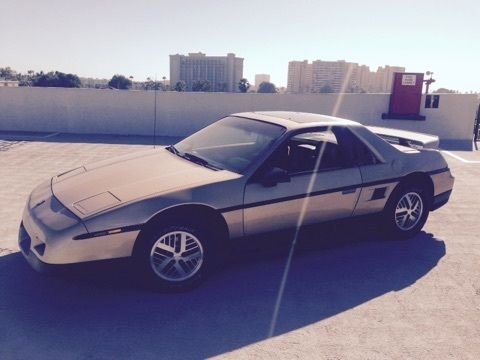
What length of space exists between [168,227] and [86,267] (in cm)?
71

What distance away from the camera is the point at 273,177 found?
12.6ft

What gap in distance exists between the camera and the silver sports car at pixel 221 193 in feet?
11.1

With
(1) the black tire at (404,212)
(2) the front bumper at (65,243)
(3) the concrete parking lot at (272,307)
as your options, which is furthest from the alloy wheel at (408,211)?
(2) the front bumper at (65,243)

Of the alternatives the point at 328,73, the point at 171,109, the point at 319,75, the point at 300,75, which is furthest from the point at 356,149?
the point at 328,73

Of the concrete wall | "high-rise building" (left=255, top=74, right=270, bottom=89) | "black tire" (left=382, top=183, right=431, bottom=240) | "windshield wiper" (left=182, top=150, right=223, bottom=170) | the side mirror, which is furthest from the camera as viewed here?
"high-rise building" (left=255, top=74, right=270, bottom=89)

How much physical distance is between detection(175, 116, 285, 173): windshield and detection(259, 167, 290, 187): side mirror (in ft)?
0.70

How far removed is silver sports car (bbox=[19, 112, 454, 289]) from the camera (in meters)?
3.39

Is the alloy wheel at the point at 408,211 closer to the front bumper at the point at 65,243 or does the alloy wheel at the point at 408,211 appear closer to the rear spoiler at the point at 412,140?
the rear spoiler at the point at 412,140

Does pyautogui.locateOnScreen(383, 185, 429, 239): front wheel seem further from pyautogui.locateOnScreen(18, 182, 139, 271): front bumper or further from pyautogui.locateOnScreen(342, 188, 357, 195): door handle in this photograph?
pyautogui.locateOnScreen(18, 182, 139, 271): front bumper

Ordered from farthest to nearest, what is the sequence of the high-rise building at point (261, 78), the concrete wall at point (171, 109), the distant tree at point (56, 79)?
the high-rise building at point (261, 78), the distant tree at point (56, 79), the concrete wall at point (171, 109)

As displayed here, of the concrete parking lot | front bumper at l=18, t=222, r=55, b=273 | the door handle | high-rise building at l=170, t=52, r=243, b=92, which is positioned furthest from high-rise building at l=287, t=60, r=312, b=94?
front bumper at l=18, t=222, r=55, b=273

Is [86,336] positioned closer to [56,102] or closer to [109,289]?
[109,289]

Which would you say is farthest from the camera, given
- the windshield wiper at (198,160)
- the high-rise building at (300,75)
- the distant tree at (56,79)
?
the high-rise building at (300,75)

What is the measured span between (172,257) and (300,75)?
102m
